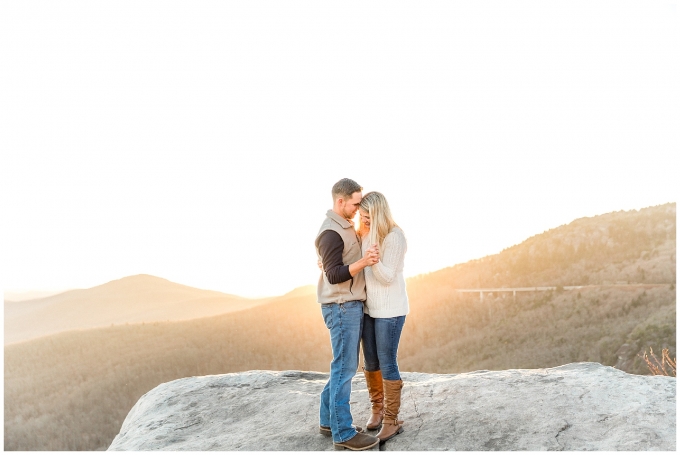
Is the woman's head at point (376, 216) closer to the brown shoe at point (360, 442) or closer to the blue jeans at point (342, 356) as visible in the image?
the blue jeans at point (342, 356)

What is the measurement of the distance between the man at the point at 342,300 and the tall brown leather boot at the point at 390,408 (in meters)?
0.15

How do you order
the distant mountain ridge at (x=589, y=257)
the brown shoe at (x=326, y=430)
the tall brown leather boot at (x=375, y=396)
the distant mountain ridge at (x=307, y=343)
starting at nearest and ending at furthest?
the tall brown leather boot at (x=375, y=396) < the brown shoe at (x=326, y=430) < the distant mountain ridge at (x=307, y=343) < the distant mountain ridge at (x=589, y=257)

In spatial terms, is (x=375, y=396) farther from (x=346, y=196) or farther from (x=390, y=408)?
(x=346, y=196)

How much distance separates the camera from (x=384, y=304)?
5266mm

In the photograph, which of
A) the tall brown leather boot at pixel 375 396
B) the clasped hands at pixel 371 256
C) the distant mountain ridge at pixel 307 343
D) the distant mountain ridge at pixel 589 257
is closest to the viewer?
the clasped hands at pixel 371 256

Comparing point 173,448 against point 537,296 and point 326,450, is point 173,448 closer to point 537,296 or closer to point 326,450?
point 326,450

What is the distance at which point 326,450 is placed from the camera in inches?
217

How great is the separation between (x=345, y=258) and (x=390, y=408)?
5.07 feet

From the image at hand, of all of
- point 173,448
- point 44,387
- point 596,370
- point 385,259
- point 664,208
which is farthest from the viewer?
point 664,208

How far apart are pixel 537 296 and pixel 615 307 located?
549cm

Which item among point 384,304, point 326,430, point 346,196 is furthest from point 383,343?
point 346,196

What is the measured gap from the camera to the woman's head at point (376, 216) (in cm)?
515

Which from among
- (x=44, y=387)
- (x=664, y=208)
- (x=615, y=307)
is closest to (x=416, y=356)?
(x=615, y=307)

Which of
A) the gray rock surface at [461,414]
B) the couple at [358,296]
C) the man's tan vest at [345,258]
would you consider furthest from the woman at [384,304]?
the gray rock surface at [461,414]
